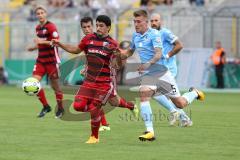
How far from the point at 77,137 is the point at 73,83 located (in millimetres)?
20918

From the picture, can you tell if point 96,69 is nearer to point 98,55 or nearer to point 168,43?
point 98,55

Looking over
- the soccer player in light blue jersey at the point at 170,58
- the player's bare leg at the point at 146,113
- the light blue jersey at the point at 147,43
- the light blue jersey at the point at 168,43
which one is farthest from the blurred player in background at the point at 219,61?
the player's bare leg at the point at 146,113

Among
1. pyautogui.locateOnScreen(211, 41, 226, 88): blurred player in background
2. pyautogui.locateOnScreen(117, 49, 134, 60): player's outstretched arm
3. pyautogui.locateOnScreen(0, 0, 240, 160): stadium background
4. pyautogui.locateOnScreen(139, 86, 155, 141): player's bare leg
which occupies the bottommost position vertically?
pyautogui.locateOnScreen(211, 41, 226, 88): blurred player in background

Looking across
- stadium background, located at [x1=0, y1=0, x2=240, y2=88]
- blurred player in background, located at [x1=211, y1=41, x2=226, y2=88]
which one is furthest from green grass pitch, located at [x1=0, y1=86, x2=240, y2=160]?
stadium background, located at [x1=0, y1=0, x2=240, y2=88]

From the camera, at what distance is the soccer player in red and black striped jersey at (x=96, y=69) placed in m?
13.4

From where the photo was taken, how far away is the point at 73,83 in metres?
35.1

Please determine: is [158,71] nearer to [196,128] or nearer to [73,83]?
[196,128]

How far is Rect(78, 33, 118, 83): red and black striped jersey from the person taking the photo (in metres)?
13.7

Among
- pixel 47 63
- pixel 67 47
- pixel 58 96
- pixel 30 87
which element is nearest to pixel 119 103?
pixel 30 87

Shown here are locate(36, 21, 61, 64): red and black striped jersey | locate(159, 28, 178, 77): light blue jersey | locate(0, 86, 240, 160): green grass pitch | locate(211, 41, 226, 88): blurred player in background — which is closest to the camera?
locate(0, 86, 240, 160): green grass pitch

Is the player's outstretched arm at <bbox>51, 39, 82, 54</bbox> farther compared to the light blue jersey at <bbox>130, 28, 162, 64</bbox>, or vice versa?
the light blue jersey at <bbox>130, 28, 162, 64</bbox>

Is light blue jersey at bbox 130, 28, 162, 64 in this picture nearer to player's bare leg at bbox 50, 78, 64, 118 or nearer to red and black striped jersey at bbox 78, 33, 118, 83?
red and black striped jersey at bbox 78, 33, 118, 83

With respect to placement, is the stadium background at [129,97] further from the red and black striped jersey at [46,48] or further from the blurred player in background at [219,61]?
the red and black striped jersey at [46,48]

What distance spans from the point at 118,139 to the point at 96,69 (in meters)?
1.30
